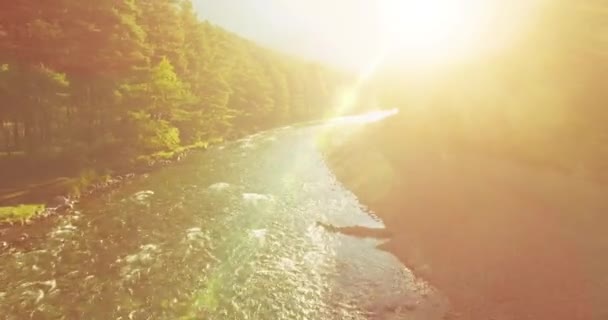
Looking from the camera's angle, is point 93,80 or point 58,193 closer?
point 58,193

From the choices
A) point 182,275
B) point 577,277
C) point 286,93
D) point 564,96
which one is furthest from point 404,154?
point 286,93

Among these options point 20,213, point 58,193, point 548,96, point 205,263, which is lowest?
point 205,263

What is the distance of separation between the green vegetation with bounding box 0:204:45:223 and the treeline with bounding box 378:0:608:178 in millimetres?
31319

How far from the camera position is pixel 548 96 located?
30.1m

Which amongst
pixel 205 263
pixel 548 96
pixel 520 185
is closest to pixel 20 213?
pixel 205 263

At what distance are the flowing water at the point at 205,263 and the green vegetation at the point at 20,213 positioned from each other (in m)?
1.21

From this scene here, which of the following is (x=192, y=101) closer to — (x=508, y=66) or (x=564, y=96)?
(x=508, y=66)

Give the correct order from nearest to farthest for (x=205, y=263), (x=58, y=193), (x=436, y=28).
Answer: (x=205, y=263)
(x=58, y=193)
(x=436, y=28)

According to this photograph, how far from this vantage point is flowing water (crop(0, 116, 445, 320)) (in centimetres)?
1642

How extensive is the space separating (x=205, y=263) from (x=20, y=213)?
1128 centimetres

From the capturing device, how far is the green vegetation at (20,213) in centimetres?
2252

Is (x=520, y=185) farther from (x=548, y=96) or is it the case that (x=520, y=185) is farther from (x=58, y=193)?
(x=58, y=193)

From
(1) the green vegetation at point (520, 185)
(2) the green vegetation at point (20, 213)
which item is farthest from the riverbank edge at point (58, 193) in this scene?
(1) the green vegetation at point (520, 185)

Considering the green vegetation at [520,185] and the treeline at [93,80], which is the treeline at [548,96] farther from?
the treeline at [93,80]
